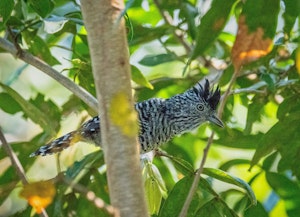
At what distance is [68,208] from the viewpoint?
246cm

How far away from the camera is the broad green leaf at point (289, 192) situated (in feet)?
8.95

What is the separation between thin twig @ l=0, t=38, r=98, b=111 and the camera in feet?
7.13

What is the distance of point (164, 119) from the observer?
3.29 m

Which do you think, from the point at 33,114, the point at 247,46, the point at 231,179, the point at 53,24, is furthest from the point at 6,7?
the point at 247,46

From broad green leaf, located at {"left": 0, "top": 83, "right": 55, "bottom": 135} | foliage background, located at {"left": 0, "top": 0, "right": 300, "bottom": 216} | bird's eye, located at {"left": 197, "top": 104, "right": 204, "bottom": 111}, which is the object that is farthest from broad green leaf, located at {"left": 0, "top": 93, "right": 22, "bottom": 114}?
bird's eye, located at {"left": 197, "top": 104, "right": 204, "bottom": 111}

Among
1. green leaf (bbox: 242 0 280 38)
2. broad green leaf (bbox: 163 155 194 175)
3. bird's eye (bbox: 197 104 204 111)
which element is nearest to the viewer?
green leaf (bbox: 242 0 280 38)

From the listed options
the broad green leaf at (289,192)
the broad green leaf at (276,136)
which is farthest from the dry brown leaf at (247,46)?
the broad green leaf at (289,192)

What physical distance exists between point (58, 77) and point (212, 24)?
71 centimetres

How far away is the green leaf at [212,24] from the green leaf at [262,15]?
0.08 m

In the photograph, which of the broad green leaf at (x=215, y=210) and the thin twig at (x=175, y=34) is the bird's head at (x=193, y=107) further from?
the broad green leaf at (x=215, y=210)

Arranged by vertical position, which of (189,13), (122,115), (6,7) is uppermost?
(122,115)

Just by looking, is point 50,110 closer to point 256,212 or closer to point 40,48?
point 40,48

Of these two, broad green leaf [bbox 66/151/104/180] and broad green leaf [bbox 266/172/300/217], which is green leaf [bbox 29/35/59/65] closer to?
broad green leaf [bbox 66/151/104/180]

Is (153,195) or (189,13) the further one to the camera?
(189,13)
